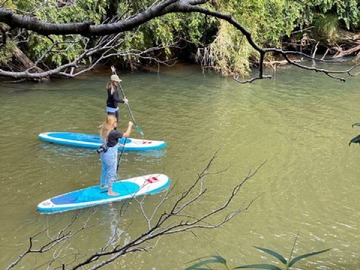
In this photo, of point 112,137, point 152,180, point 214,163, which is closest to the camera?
point 112,137

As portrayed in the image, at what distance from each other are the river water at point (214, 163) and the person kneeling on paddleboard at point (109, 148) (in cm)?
40

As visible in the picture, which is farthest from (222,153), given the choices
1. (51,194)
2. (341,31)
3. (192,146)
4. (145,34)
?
(341,31)

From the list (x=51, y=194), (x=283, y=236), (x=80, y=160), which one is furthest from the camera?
(x=80, y=160)

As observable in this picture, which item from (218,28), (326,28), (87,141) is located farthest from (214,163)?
(326,28)

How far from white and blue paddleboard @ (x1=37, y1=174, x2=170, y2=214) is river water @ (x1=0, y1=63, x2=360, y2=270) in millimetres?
113

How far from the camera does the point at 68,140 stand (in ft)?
29.0

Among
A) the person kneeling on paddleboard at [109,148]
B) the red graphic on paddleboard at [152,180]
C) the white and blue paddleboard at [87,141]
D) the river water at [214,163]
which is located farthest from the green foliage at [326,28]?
the person kneeling on paddleboard at [109,148]

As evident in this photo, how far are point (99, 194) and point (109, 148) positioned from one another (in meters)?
0.65

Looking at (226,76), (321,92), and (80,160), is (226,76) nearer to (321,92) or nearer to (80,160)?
(321,92)

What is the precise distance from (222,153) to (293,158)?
124 centimetres

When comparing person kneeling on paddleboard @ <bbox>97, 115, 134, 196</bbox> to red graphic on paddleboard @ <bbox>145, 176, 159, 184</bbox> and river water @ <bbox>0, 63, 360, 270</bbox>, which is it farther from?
red graphic on paddleboard @ <bbox>145, 176, 159, 184</bbox>

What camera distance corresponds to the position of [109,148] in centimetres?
641

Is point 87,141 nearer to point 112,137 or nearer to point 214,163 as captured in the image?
point 214,163

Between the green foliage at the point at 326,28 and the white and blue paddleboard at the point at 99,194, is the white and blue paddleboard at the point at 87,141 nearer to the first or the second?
the white and blue paddleboard at the point at 99,194
